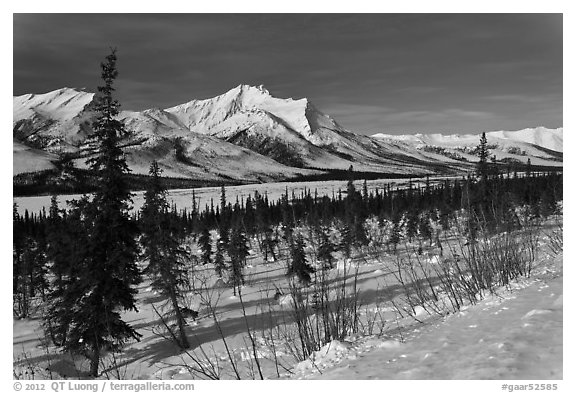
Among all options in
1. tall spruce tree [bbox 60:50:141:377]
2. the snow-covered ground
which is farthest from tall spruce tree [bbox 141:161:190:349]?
the snow-covered ground

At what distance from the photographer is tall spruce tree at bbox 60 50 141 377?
47.1 ft

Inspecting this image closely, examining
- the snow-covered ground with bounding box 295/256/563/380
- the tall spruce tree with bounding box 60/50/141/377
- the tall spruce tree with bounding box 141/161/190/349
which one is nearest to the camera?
the snow-covered ground with bounding box 295/256/563/380

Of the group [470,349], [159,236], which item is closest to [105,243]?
[159,236]

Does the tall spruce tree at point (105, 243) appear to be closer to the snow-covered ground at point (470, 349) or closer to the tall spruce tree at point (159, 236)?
the tall spruce tree at point (159, 236)

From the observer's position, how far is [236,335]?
23.0 metres

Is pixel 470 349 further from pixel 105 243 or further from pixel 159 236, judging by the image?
pixel 159 236

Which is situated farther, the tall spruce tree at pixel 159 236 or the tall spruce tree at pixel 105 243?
the tall spruce tree at pixel 159 236

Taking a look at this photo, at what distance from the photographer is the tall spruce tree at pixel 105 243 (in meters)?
14.3

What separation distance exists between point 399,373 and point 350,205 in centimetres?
6412

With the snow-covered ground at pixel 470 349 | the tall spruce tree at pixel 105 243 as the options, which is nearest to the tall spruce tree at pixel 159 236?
the tall spruce tree at pixel 105 243

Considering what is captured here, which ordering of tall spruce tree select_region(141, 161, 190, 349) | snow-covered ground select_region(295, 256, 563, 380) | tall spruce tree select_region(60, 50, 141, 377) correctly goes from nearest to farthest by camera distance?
snow-covered ground select_region(295, 256, 563, 380) < tall spruce tree select_region(60, 50, 141, 377) < tall spruce tree select_region(141, 161, 190, 349)

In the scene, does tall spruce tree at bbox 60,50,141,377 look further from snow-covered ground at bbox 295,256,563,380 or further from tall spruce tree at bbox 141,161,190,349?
snow-covered ground at bbox 295,256,563,380
